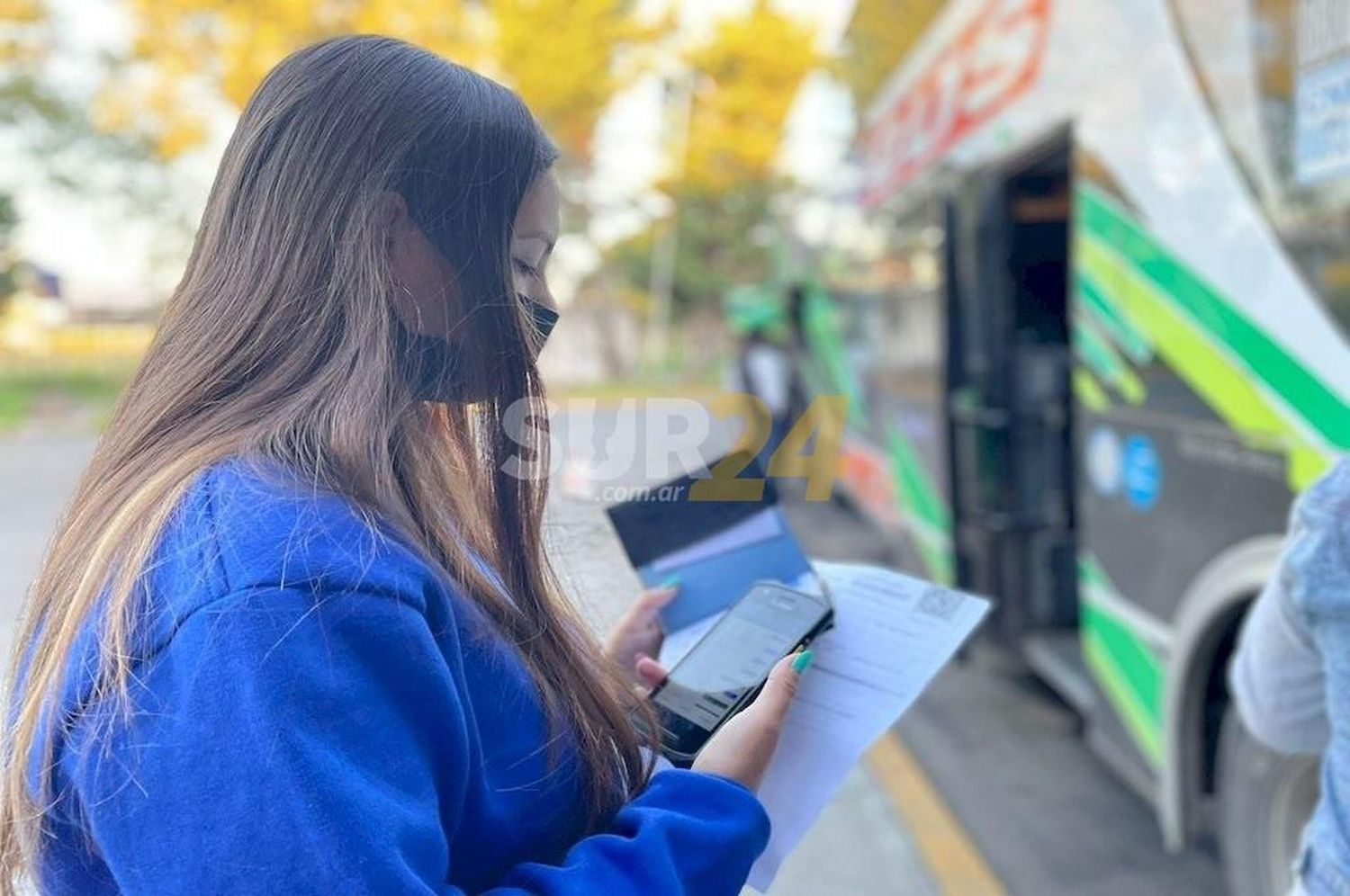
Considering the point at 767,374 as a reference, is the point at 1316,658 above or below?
below

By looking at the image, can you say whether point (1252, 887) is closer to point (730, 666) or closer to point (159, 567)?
point (730, 666)

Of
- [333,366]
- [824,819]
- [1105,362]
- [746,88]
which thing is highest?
[746,88]

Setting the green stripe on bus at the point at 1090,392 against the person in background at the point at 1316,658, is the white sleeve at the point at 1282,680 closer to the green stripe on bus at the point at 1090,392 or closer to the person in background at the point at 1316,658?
the person in background at the point at 1316,658

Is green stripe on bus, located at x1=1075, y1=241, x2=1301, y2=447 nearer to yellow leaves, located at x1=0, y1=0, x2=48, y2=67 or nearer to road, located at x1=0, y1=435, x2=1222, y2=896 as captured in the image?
road, located at x1=0, y1=435, x2=1222, y2=896

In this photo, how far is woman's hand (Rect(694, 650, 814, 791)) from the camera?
1.07 m

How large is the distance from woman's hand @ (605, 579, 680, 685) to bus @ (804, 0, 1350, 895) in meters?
1.46

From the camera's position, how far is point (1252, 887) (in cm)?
263

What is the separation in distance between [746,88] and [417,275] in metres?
18.0

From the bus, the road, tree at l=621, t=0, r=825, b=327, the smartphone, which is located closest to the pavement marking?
the road

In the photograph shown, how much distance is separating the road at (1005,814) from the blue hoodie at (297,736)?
1.77 metres

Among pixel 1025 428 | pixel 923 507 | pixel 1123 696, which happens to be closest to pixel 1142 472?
pixel 1123 696

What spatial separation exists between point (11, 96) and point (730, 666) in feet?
63.8

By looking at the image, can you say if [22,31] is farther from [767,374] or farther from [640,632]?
[640,632]

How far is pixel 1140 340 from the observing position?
2.94 m
